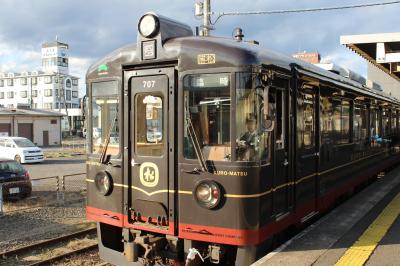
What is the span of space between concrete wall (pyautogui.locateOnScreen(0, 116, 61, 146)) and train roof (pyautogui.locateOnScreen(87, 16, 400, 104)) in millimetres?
39943

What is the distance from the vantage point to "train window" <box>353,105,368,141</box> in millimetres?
10016

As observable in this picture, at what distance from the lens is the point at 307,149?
698 centimetres

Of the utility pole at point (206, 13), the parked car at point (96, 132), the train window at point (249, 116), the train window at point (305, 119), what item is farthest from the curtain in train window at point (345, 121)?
the utility pole at point (206, 13)

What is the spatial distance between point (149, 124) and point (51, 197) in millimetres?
9944

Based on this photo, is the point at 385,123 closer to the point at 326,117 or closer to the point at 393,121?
the point at 393,121

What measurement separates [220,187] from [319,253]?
154 cm

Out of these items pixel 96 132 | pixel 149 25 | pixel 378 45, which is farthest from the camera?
pixel 378 45

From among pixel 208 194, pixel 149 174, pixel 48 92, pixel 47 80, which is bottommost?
pixel 208 194

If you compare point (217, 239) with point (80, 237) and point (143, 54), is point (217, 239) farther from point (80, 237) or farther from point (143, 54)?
point (80, 237)

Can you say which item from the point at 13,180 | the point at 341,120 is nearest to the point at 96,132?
the point at 341,120

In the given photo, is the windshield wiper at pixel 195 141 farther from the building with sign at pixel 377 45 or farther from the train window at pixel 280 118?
the building with sign at pixel 377 45

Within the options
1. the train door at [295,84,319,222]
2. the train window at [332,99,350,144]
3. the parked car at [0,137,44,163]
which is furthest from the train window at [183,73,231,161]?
the parked car at [0,137,44,163]

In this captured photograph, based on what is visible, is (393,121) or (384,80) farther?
(384,80)

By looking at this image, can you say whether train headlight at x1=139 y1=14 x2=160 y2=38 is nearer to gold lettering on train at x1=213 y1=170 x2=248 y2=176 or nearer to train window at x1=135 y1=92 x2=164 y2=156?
train window at x1=135 y1=92 x2=164 y2=156
